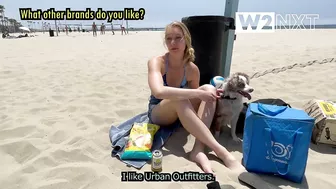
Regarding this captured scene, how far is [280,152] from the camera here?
1943 mm

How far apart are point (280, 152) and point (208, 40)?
1.73m

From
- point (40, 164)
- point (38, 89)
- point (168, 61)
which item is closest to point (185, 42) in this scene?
point (168, 61)

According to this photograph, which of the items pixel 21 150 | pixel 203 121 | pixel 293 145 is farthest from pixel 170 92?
pixel 21 150

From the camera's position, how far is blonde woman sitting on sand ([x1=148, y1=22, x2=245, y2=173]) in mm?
2277

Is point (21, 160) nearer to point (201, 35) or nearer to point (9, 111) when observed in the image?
point (9, 111)

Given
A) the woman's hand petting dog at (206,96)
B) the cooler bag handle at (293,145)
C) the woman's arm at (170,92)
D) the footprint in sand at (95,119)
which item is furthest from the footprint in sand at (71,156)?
the cooler bag handle at (293,145)

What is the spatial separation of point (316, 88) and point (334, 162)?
219 cm

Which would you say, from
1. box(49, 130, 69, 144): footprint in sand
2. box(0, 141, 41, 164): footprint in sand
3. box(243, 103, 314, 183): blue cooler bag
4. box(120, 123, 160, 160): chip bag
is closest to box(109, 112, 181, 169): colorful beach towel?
box(120, 123, 160, 160): chip bag

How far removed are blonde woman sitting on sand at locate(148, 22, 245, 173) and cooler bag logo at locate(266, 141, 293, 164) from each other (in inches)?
11.6

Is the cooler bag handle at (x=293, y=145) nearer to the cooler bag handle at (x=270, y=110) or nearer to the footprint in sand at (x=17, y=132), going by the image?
the cooler bag handle at (x=270, y=110)

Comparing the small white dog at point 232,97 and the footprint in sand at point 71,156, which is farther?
the small white dog at point 232,97

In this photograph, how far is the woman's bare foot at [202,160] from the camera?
2105 millimetres

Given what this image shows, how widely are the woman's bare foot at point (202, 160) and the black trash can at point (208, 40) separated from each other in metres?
1.28

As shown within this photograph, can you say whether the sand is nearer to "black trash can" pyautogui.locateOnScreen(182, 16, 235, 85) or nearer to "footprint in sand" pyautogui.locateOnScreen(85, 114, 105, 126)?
"footprint in sand" pyautogui.locateOnScreen(85, 114, 105, 126)
